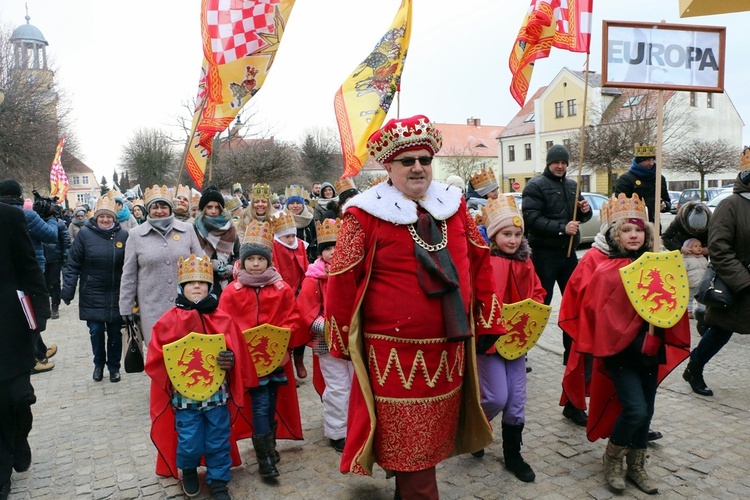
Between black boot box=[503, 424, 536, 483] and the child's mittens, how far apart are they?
1886mm

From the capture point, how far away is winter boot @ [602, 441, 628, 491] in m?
3.56

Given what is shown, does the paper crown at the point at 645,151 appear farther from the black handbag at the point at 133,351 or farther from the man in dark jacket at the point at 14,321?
the man in dark jacket at the point at 14,321

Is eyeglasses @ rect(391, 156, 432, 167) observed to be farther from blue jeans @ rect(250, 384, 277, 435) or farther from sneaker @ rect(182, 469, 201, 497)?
sneaker @ rect(182, 469, 201, 497)

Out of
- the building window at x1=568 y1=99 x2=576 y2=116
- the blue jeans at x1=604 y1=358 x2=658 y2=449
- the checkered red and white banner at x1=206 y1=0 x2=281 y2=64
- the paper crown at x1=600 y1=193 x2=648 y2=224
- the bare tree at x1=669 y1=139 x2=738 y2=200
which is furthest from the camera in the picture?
the building window at x1=568 y1=99 x2=576 y2=116

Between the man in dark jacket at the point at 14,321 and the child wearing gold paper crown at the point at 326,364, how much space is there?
1.83 metres

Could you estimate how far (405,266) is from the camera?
2.99 metres

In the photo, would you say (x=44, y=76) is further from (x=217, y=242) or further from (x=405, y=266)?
(x=405, y=266)

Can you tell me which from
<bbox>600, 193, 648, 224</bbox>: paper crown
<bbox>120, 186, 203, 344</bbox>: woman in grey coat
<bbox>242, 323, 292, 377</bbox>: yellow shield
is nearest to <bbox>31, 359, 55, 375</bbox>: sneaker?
<bbox>120, 186, 203, 344</bbox>: woman in grey coat

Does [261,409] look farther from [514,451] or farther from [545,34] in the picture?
[545,34]

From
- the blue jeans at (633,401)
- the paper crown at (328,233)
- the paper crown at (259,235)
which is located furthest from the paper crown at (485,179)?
the blue jeans at (633,401)

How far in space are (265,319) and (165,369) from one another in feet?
2.70

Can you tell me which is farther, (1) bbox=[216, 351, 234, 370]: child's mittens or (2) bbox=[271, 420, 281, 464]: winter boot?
(2) bbox=[271, 420, 281, 464]: winter boot

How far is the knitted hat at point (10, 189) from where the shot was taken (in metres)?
5.17

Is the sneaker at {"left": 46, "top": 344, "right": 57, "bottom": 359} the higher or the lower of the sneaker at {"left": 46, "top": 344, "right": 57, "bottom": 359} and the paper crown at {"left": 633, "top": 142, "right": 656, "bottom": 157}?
the lower
